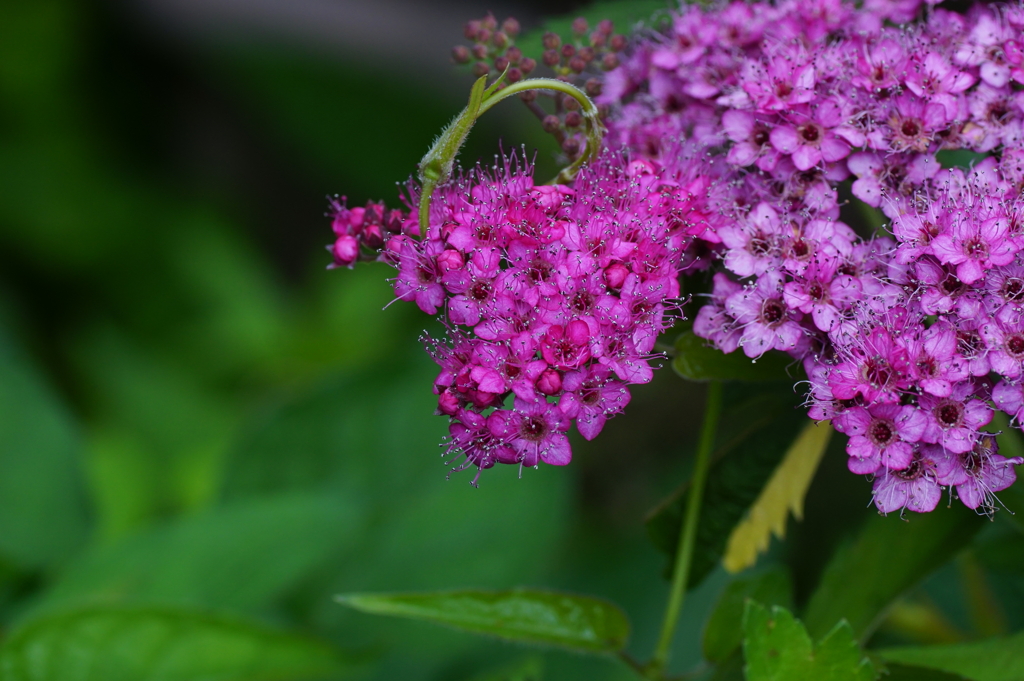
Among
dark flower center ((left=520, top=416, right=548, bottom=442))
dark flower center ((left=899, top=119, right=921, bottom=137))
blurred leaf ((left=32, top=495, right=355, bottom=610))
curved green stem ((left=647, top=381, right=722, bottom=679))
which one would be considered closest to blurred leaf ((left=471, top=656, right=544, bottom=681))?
curved green stem ((left=647, top=381, right=722, bottom=679))

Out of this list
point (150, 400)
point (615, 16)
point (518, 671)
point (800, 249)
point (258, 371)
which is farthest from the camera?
point (150, 400)

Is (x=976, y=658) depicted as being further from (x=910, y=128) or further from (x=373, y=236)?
(x=373, y=236)

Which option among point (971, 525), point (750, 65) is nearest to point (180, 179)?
point (750, 65)

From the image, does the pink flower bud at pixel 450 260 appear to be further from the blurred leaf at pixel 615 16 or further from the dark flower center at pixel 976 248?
the dark flower center at pixel 976 248

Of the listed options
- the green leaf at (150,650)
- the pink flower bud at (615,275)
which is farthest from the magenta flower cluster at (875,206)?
the green leaf at (150,650)

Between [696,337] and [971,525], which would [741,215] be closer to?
[696,337]

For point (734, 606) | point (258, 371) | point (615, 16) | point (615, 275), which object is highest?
point (258, 371)

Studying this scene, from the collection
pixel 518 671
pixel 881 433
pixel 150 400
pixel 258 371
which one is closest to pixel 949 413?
pixel 881 433
